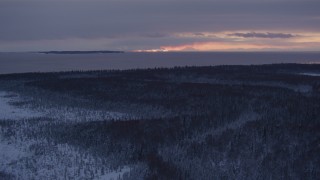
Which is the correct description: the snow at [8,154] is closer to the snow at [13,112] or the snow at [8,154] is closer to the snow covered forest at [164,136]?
the snow covered forest at [164,136]

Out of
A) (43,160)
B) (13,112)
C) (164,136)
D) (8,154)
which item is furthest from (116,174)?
(13,112)

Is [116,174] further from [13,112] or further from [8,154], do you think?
[13,112]

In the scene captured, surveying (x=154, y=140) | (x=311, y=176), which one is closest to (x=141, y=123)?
(x=154, y=140)

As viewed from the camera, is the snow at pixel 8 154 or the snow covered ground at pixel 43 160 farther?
the snow at pixel 8 154

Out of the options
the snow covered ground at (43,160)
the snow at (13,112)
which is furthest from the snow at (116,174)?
the snow at (13,112)

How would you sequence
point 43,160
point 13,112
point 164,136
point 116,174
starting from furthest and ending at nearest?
point 13,112 → point 164,136 → point 43,160 → point 116,174

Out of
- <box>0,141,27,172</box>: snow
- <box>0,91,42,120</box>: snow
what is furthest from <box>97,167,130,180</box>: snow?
<box>0,91,42,120</box>: snow

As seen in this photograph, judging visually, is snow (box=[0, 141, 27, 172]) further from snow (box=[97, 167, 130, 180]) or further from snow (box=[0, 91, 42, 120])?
snow (box=[0, 91, 42, 120])

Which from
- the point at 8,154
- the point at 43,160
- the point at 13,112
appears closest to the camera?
the point at 43,160

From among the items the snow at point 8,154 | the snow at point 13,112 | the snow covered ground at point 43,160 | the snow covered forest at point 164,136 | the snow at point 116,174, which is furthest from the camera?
the snow at point 13,112
